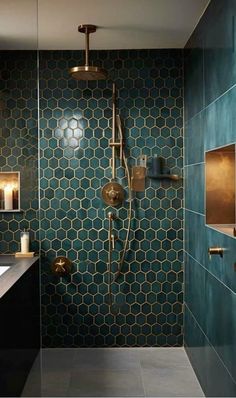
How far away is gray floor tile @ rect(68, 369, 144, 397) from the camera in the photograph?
10.5ft

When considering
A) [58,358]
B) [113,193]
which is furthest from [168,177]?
[58,358]

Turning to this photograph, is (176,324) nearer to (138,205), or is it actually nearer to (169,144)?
(138,205)

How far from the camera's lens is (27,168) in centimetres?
162

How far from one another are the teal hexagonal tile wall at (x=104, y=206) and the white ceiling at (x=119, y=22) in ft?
0.75

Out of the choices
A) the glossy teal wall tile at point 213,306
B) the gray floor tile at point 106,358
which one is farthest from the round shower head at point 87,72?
the gray floor tile at point 106,358

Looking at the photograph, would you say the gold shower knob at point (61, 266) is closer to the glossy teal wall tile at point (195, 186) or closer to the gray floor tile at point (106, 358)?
the gray floor tile at point (106, 358)

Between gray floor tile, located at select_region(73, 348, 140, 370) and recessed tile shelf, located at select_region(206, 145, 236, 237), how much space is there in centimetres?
138

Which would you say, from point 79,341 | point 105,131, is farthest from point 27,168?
point 79,341

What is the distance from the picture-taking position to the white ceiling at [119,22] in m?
2.93

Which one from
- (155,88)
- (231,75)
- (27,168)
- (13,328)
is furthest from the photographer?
(155,88)

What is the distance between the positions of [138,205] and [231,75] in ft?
5.76

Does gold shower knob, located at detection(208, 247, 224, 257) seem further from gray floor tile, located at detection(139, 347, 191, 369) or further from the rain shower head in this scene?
the rain shower head

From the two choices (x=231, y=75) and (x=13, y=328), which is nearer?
(x=231, y=75)

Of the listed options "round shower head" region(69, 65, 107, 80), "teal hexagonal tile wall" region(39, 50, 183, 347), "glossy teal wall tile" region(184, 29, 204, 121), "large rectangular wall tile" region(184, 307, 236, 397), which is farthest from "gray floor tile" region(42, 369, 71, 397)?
"round shower head" region(69, 65, 107, 80)
